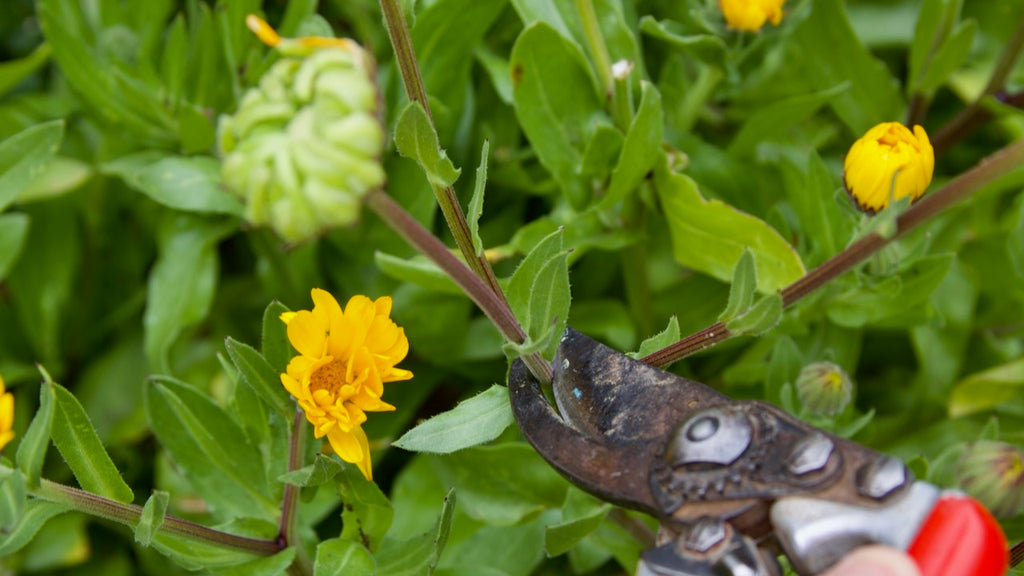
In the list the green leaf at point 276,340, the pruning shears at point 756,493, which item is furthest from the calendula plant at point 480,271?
the pruning shears at point 756,493

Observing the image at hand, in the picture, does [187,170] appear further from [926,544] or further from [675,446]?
[926,544]

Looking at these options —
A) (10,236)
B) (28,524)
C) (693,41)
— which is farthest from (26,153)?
(693,41)

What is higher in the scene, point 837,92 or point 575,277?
point 837,92

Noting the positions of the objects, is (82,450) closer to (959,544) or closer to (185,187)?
(185,187)

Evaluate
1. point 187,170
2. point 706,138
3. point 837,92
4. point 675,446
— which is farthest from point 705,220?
point 187,170

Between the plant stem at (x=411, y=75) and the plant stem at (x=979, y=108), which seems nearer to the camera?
the plant stem at (x=411, y=75)

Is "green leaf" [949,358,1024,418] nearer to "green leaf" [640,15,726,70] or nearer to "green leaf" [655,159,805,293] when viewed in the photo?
"green leaf" [655,159,805,293]

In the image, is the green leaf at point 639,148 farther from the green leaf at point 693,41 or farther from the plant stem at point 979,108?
the plant stem at point 979,108
